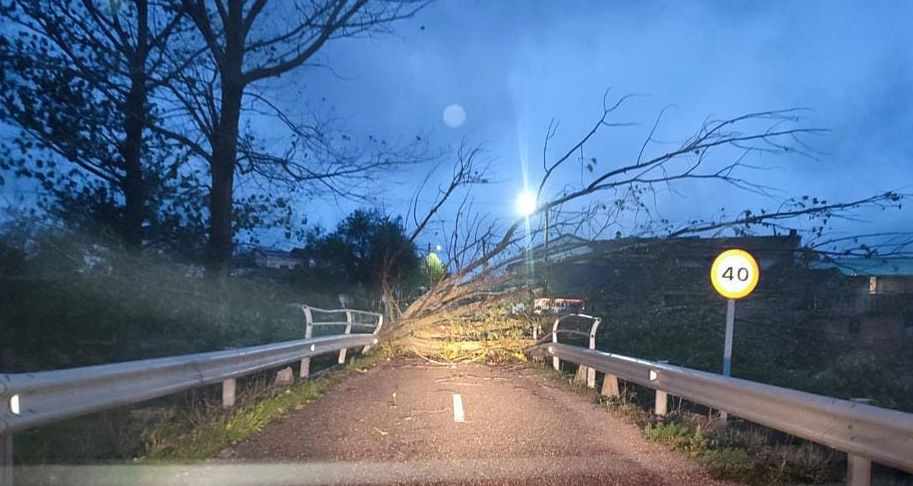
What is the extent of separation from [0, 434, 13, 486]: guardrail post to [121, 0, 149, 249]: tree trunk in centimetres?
1193

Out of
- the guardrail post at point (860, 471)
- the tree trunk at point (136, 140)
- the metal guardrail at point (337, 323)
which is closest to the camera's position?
the guardrail post at point (860, 471)

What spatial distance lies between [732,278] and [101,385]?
6615 millimetres

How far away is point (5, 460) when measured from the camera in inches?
168

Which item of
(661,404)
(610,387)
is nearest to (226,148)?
(610,387)

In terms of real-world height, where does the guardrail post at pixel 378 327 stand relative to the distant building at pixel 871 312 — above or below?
below

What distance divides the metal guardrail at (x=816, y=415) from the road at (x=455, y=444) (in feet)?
2.20

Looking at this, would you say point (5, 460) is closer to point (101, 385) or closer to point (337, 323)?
point (101, 385)

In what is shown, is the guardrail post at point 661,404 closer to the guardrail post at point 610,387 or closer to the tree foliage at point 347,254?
the guardrail post at point 610,387

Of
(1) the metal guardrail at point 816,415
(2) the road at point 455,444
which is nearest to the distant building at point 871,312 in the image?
(2) the road at point 455,444

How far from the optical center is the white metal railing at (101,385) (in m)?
4.26

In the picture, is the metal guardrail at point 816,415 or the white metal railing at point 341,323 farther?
the white metal railing at point 341,323

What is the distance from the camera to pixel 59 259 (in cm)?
1437

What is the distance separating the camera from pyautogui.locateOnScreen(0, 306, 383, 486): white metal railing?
4.26 meters

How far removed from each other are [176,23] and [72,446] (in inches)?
520
